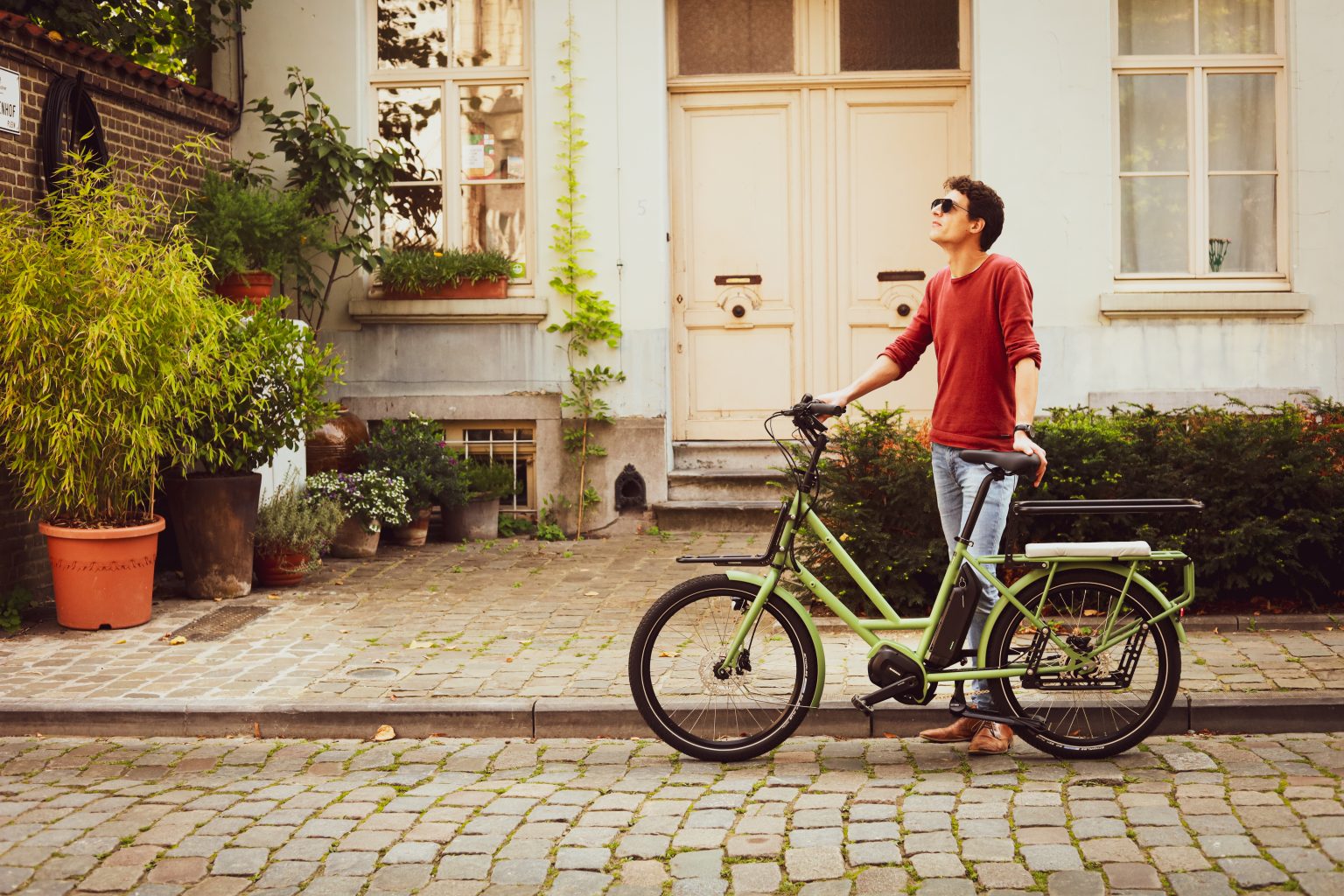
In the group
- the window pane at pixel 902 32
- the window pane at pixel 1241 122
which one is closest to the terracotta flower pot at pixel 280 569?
the window pane at pixel 902 32

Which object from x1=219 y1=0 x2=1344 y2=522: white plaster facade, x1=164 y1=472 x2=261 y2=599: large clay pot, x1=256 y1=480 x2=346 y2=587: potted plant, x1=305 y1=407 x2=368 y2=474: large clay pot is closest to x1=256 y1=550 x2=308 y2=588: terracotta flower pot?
x1=256 y1=480 x2=346 y2=587: potted plant

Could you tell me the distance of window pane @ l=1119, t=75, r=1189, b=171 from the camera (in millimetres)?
10906

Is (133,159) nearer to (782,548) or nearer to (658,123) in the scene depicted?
(658,123)

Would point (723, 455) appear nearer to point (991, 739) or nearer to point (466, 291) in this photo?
point (466, 291)

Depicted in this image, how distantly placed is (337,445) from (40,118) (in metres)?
2.97

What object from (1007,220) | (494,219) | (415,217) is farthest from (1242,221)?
(415,217)

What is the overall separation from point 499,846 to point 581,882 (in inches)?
15.8

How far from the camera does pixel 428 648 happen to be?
23.0 feet

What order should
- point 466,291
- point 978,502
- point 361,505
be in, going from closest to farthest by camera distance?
point 978,502
point 361,505
point 466,291

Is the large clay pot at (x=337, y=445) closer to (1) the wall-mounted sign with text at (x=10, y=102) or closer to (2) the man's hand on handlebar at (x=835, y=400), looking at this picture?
(1) the wall-mounted sign with text at (x=10, y=102)

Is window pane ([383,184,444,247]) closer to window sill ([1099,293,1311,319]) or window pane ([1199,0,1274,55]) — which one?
window sill ([1099,293,1311,319])

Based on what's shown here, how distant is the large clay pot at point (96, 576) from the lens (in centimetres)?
748

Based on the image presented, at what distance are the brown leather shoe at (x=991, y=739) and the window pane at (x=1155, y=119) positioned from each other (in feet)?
22.2

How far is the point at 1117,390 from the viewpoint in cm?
1078
